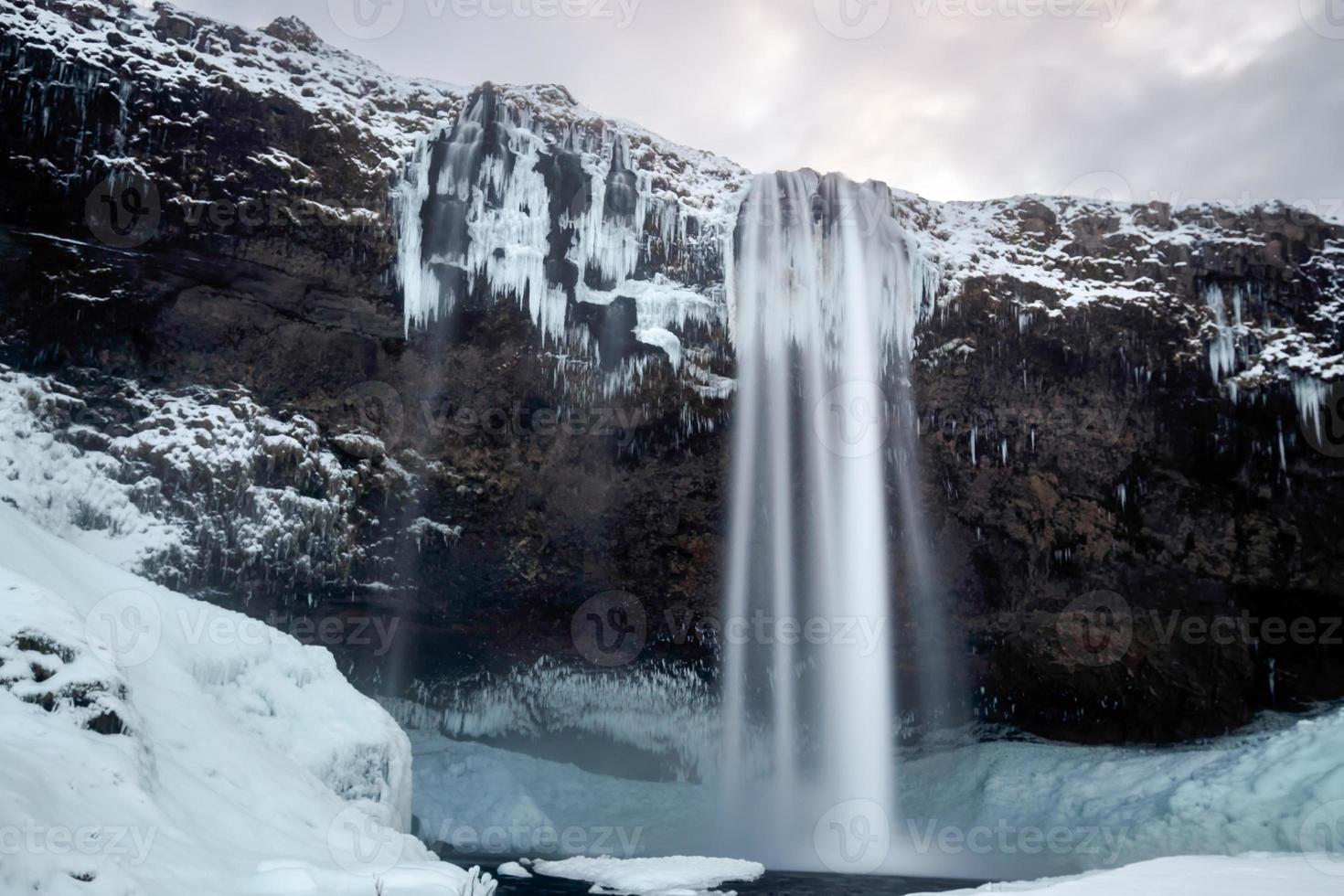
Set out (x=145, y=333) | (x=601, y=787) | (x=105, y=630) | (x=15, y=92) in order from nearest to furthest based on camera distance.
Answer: (x=105, y=630) → (x=15, y=92) → (x=145, y=333) → (x=601, y=787)

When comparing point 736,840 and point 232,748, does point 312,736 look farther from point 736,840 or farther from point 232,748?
point 736,840

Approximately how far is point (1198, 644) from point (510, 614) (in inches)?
588

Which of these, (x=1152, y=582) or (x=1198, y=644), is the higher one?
(x=1152, y=582)

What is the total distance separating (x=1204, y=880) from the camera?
786 cm

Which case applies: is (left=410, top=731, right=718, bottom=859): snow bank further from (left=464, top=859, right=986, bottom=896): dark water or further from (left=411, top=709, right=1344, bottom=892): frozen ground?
(left=464, top=859, right=986, bottom=896): dark water

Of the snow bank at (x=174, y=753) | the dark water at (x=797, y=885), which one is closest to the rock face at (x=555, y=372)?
the dark water at (x=797, y=885)

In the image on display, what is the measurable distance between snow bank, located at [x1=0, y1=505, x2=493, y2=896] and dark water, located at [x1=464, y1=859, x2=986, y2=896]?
443 centimetres

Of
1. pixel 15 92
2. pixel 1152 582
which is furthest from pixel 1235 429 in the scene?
pixel 15 92

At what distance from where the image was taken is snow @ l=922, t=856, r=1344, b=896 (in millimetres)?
7137

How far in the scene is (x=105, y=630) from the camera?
7.20 metres

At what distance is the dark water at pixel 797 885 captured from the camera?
1343cm

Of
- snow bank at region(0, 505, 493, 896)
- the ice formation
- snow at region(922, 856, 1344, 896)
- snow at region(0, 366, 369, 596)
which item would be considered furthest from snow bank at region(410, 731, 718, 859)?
snow at region(922, 856, 1344, 896)

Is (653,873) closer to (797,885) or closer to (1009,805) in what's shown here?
(797,885)

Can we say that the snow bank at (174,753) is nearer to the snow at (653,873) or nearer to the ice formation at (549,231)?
the snow at (653,873)
